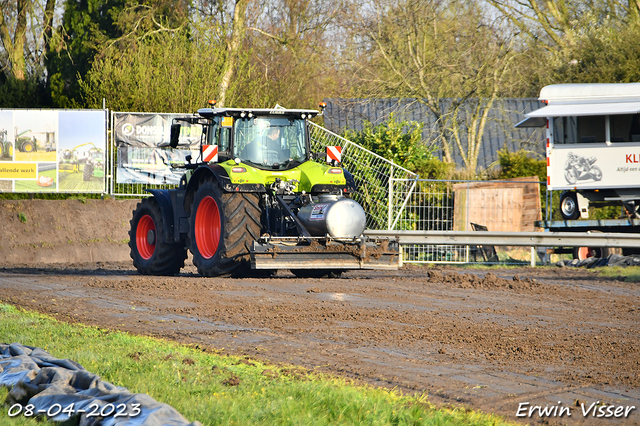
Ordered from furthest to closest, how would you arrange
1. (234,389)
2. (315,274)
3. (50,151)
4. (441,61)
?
(441,61), (50,151), (315,274), (234,389)

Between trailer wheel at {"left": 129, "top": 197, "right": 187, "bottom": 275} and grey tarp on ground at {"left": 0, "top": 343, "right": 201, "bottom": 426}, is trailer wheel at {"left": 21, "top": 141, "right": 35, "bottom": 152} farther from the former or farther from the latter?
grey tarp on ground at {"left": 0, "top": 343, "right": 201, "bottom": 426}

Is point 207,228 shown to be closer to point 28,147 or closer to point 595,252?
point 28,147

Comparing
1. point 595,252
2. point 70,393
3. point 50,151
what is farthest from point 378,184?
point 70,393

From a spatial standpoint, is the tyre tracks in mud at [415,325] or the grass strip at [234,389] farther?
the tyre tracks in mud at [415,325]

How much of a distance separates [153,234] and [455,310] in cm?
598

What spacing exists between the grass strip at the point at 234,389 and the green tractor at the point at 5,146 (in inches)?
473

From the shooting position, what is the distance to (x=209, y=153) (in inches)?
435

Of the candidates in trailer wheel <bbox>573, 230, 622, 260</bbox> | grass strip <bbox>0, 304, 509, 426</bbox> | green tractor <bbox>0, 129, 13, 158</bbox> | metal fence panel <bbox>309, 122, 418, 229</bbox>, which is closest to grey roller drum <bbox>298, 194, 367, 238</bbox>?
grass strip <bbox>0, 304, 509, 426</bbox>

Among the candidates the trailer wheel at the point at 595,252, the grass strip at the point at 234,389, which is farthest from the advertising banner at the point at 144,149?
the grass strip at the point at 234,389

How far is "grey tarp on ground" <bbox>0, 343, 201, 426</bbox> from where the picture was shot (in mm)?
3352

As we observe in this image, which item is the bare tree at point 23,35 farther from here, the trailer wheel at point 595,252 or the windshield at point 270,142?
the trailer wheel at point 595,252

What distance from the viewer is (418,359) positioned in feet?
17.4

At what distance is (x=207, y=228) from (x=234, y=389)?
7.33 meters

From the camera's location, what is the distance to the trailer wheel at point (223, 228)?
34.3 ft
